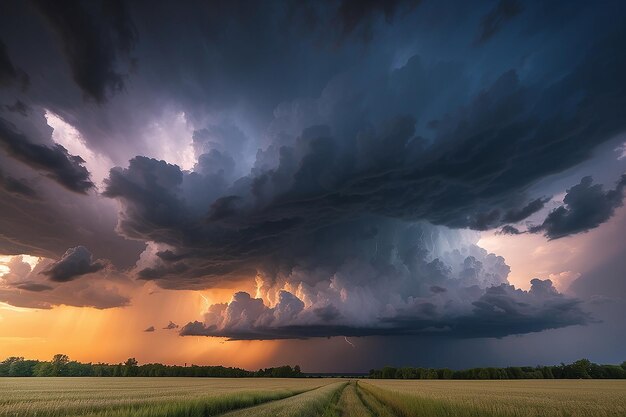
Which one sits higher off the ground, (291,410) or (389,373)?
(389,373)

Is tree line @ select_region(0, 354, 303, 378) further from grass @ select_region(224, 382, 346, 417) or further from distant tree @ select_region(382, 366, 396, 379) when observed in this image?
grass @ select_region(224, 382, 346, 417)

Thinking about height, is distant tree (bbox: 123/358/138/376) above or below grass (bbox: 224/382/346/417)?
above

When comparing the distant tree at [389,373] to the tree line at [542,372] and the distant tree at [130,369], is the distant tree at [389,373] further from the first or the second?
the distant tree at [130,369]

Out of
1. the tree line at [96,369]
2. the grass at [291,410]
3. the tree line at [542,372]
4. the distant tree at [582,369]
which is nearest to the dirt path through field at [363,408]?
the grass at [291,410]

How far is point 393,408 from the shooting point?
27656 millimetres

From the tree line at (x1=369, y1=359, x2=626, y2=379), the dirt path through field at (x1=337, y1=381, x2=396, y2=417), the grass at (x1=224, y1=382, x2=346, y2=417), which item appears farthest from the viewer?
the tree line at (x1=369, y1=359, x2=626, y2=379)

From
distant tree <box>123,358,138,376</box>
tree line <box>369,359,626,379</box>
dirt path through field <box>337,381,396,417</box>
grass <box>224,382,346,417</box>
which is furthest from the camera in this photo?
distant tree <box>123,358,138,376</box>

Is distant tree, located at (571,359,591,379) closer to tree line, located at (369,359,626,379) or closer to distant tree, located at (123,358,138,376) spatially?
tree line, located at (369,359,626,379)

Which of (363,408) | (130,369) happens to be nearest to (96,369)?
(130,369)

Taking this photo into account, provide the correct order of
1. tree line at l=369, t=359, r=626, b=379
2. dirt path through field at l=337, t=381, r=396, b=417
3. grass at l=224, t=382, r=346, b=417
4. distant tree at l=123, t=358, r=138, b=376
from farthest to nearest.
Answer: distant tree at l=123, t=358, r=138, b=376 < tree line at l=369, t=359, r=626, b=379 < dirt path through field at l=337, t=381, r=396, b=417 < grass at l=224, t=382, r=346, b=417

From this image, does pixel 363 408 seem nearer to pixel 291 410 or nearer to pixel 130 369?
pixel 291 410

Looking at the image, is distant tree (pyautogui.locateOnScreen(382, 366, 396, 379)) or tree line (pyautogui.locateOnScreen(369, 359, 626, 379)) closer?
tree line (pyautogui.locateOnScreen(369, 359, 626, 379))

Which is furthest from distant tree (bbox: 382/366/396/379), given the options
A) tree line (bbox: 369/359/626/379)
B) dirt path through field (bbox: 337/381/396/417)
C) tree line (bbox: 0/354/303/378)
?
dirt path through field (bbox: 337/381/396/417)

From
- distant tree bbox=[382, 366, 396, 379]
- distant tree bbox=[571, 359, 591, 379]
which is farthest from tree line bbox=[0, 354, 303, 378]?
distant tree bbox=[571, 359, 591, 379]
